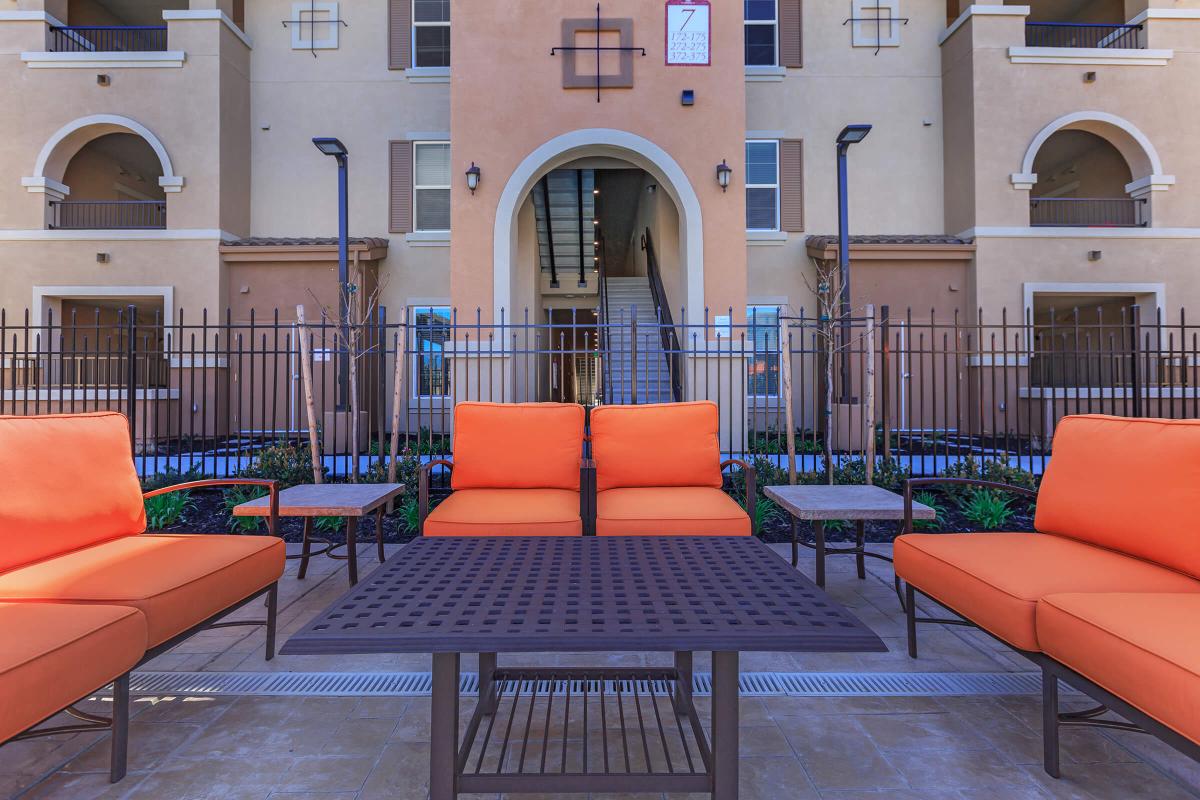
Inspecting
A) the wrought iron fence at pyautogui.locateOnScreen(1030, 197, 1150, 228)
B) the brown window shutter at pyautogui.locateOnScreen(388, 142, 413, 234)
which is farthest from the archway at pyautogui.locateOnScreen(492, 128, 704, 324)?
the wrought iron fence at pyautogui.locateOnScreen(1030, 197, 1150, 228)

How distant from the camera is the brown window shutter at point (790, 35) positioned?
10812 mm

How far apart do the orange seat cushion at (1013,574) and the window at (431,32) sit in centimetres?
1164

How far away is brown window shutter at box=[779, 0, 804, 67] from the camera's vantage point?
35.5ft

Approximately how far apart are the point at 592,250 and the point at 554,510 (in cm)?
1166

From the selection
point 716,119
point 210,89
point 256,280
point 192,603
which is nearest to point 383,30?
point 210,89

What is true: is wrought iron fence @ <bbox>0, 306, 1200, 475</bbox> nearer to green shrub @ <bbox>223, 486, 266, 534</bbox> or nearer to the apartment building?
green shrub @ <bbox>223, 486, 266, 534</bbox>

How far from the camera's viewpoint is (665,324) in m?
7.65

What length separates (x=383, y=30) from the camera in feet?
36.2

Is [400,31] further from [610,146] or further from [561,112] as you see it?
[610,146]

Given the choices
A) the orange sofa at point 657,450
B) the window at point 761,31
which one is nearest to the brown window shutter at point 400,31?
the window at point 761,31

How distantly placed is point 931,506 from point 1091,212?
1040 cm

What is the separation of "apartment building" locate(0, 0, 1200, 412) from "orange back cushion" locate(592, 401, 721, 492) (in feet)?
13.9

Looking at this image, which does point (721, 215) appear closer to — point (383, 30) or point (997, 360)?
point (997, 360)

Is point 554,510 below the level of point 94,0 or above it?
below
